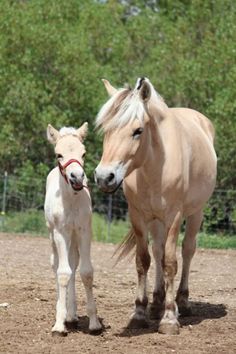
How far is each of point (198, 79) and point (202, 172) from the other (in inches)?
456

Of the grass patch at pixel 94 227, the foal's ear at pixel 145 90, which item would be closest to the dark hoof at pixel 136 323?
the foal's ear at pixel 145 90

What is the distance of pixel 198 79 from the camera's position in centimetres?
1850

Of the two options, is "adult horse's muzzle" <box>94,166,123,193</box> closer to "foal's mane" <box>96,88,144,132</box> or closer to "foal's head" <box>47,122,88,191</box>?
"foal's head" <box>47,122,88,191</box>

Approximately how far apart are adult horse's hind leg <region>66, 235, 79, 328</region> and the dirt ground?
0.37 ft

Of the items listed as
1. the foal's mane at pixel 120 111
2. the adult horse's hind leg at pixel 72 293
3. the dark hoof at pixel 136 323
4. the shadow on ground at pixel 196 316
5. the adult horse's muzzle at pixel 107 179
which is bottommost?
the shadow on ground at pixel 196 316

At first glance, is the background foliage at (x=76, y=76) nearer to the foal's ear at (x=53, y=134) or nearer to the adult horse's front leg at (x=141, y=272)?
the adult horse's front leg at (x=141, y=272)

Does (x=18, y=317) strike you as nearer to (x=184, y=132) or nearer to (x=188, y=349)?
(x=188, y=349)

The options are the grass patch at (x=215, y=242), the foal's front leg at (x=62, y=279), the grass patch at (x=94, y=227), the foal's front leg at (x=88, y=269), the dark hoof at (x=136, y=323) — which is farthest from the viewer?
the grass patch at (x=94, y=227)

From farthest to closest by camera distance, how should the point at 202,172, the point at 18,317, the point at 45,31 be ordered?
the point at 45,31 → the point at 202,172 → the point at 18,317

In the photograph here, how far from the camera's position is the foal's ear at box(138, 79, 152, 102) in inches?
238

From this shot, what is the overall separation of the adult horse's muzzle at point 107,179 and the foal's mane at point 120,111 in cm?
41

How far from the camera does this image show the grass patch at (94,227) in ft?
52.1

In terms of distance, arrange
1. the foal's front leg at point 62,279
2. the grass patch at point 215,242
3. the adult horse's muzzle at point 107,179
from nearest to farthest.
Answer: the adult horse's muzzle at point 107,179 → the foal's front leg at point 62,279 → the grass patch at point 215,242

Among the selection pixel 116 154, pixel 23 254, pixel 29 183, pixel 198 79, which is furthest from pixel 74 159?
pixel 198 79
